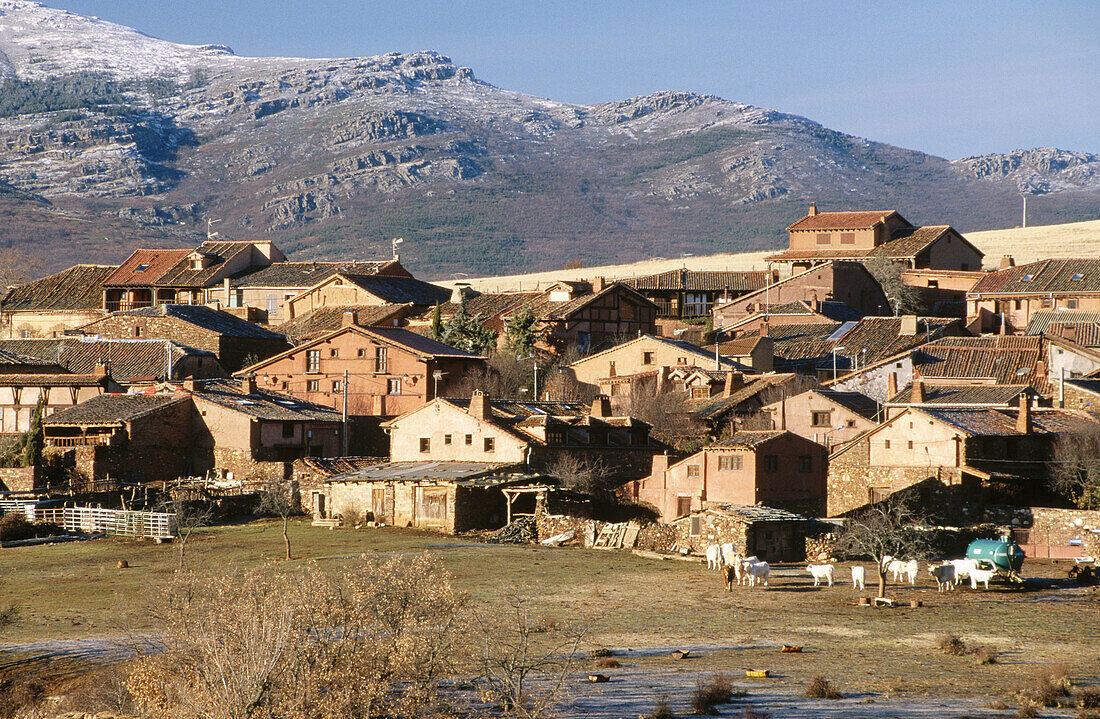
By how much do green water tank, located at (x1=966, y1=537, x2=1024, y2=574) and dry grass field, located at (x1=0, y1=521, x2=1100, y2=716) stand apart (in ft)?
3.17

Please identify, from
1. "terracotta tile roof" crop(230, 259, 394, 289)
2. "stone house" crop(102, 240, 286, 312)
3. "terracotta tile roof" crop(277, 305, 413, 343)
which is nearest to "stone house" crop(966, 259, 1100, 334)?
"terracotta tile roof" crop(277, 305, 413, 343)

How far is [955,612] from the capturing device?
3969 centimetres

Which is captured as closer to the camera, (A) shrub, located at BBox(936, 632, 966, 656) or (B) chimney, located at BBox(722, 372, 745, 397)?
(A) shrub, located at BBox(936, 632, 966, 656)

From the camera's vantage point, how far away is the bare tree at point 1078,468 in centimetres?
5578

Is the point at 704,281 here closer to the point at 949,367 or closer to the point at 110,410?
the point at 949,367

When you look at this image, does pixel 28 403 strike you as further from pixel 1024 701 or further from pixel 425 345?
pixel 1024 701

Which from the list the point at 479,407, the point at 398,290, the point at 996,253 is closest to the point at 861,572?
the point at 479,407

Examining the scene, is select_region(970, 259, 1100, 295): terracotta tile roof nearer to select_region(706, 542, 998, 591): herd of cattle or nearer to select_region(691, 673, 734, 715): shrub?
select_region(706, 542, 998, 591): herd of cattle

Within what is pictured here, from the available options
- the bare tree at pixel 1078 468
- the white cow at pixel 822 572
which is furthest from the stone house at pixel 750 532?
the bare tree at pixel 1078 468

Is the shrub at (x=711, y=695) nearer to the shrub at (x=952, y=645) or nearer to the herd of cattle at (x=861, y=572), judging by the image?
the shrub at (x=952, y=645)

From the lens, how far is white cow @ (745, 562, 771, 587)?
43.5 m

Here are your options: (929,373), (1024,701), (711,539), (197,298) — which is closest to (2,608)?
(711,539)

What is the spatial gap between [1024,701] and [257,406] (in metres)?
49.3

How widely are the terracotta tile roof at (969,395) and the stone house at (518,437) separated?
12014 mm
